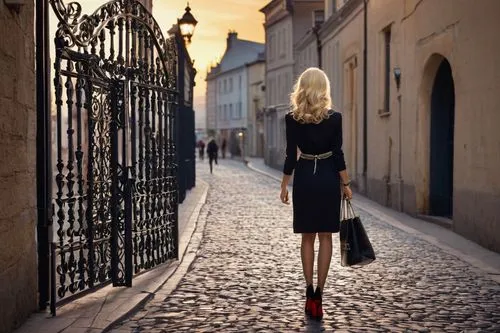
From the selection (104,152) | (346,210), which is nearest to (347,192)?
(346,210)

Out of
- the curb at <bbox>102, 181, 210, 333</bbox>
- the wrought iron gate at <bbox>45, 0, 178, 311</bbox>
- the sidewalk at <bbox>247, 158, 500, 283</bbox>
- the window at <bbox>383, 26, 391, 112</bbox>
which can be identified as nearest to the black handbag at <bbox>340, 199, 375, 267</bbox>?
the curb at <bbox>102, 181, 210, 333</bbox>

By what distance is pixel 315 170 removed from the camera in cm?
697

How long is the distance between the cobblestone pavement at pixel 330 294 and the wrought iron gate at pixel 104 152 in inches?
27.1

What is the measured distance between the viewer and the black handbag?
7.08 m

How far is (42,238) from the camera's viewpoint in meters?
6.90

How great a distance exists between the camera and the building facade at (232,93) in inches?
3337

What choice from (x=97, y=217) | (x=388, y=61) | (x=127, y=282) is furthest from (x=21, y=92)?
(x=388, y=61)

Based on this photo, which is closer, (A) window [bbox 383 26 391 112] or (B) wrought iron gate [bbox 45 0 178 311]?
(B) wrought iron gate [bbox 45 0 178 311]

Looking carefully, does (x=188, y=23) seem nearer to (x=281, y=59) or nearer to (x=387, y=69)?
(x=387, y=69)

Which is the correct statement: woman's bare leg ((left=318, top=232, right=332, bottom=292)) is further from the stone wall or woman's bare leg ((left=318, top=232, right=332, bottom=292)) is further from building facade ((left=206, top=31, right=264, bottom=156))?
building facade ((left=206, top=31, right=264, bottom=156))

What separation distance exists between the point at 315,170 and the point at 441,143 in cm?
972

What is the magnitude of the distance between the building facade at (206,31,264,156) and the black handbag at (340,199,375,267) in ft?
241

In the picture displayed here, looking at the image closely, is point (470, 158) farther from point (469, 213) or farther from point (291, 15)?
point (291, 15)

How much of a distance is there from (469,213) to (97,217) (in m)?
6.71
